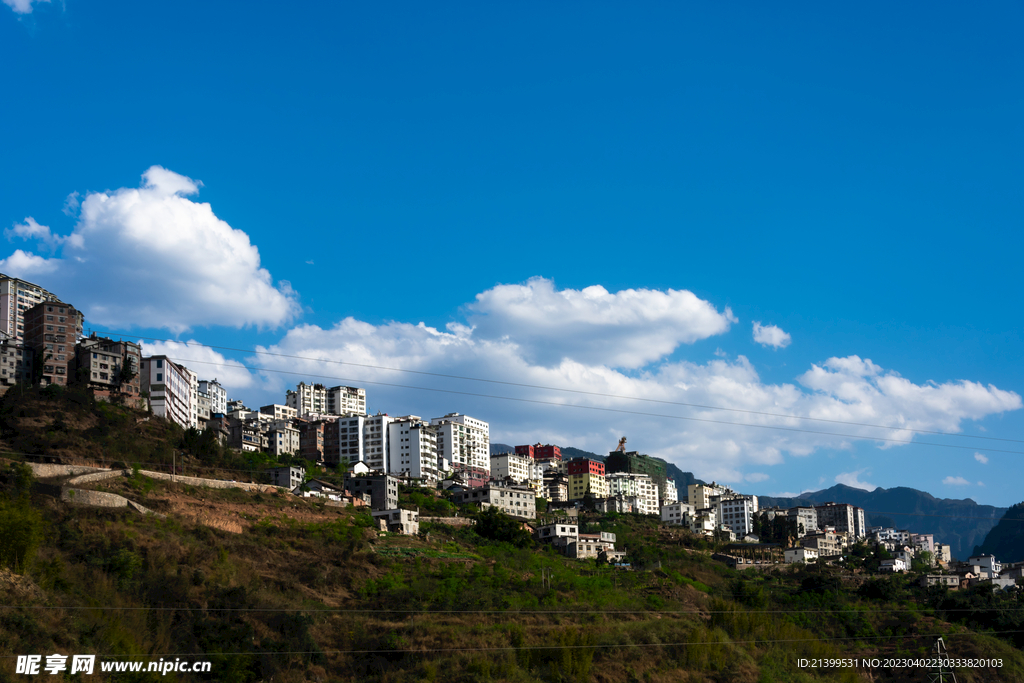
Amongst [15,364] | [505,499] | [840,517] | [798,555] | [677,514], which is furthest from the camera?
[840,517]

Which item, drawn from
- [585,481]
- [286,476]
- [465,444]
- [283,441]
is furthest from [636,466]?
[286,476]

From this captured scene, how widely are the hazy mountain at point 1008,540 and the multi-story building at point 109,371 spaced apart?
116276mm

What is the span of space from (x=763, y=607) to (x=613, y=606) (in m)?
12.8

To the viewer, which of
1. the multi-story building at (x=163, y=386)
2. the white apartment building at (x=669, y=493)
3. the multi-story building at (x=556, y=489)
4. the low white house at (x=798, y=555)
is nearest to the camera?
the multi-story building at (x=163, y=386)

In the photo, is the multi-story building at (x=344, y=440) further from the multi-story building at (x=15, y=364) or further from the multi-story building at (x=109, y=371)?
the multi-story building at (x=15, y=364)

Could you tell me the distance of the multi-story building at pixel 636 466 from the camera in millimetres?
101000

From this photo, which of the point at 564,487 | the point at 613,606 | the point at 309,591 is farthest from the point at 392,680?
the point at 564,487

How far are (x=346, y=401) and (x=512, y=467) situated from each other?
19516 millimetres

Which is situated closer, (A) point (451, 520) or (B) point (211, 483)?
(B) point (211, 483)

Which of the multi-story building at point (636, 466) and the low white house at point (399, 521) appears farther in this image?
the multi-story building at point (636, 466)

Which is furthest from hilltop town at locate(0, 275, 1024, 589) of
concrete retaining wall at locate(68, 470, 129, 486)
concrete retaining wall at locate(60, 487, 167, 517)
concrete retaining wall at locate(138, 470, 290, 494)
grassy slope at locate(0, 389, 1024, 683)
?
concrete retaining wall at locate(60, 487, 167, 517)

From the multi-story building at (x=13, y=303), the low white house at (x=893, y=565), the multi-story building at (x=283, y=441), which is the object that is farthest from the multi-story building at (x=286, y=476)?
the low white house at (x=893, y=565)

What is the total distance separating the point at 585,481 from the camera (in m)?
89.2

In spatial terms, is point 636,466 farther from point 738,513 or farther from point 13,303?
point 13,303
